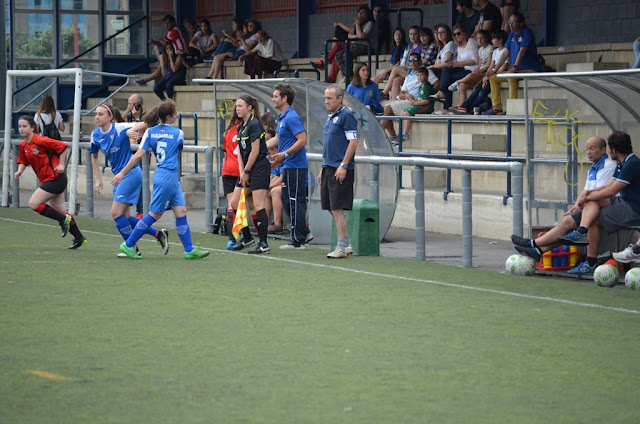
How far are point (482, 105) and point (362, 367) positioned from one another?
11773 mm

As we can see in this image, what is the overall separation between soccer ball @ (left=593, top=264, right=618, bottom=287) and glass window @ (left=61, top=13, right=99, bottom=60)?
20.8 metres

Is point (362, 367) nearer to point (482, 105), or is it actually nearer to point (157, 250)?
point (157, 250)

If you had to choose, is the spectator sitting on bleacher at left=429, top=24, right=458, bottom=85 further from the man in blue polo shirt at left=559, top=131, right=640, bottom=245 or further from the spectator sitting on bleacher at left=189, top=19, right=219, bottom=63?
the spectator sitting on bleacher at left=189, top=19, right=219, bottom=63

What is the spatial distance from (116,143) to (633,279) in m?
5.76

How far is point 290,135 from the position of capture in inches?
516

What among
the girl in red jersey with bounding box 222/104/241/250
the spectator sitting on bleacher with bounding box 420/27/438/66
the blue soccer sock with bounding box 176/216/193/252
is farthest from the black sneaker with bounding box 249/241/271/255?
the spectator sitting on bleacher with bounding box 420/27/438/66

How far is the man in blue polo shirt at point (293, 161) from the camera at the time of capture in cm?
1296

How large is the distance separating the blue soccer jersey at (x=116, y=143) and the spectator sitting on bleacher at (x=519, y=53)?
672 centimetres

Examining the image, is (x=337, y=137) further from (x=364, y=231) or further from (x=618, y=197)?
(x=618, y=197)

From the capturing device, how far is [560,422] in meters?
5.52

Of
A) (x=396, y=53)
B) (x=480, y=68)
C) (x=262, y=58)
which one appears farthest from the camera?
(x=262, y=58)

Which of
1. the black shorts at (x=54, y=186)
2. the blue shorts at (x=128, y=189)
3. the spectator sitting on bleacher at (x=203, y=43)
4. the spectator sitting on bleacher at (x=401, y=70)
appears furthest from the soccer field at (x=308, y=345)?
the spectator sitting on bleacher at (x=203, y=43)

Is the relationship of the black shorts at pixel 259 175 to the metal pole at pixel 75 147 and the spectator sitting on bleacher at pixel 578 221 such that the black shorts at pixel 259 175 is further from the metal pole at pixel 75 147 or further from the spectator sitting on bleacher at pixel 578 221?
the metal pole at pixel 75 147

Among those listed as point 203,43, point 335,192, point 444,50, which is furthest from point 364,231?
point 203,43
